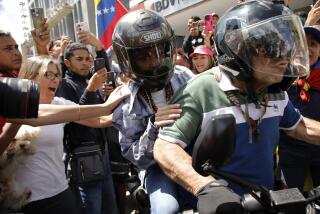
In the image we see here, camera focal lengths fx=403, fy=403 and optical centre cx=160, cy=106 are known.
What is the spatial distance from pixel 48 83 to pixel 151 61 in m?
1.08

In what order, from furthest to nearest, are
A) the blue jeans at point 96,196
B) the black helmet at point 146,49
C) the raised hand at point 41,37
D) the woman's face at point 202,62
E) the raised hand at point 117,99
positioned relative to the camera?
the woman's face at point 202,62, the raised hand at point 41,37, the blue jeans at point 96,196, the raised hand at point 117,99, the black helmet at point 146,49

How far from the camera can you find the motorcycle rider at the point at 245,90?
5.89 ft

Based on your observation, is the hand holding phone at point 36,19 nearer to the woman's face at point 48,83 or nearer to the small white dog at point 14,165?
the woman's face at point 48,83

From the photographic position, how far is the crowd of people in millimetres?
1817

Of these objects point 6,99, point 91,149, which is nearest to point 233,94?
point 6,99

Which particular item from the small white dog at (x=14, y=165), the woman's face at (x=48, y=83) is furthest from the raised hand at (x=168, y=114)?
the woman's face at (x=48, y=83)

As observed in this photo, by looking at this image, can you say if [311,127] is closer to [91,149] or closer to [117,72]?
[91,149]

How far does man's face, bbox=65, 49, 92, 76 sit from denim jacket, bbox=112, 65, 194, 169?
1855 mm

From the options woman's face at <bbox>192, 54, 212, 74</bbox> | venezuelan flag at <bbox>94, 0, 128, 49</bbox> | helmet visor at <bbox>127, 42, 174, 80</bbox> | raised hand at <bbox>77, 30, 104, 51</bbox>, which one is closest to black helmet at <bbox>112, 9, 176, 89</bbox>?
helmet visor at <bbox>127, 42, 174, 80</bbox>

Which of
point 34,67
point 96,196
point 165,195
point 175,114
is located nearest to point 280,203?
point 175,114

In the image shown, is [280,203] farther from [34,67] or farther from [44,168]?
[34,67]

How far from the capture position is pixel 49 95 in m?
3.17

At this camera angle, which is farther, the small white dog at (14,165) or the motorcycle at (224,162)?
the small white dog at (14,165)

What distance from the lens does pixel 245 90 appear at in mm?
1925
